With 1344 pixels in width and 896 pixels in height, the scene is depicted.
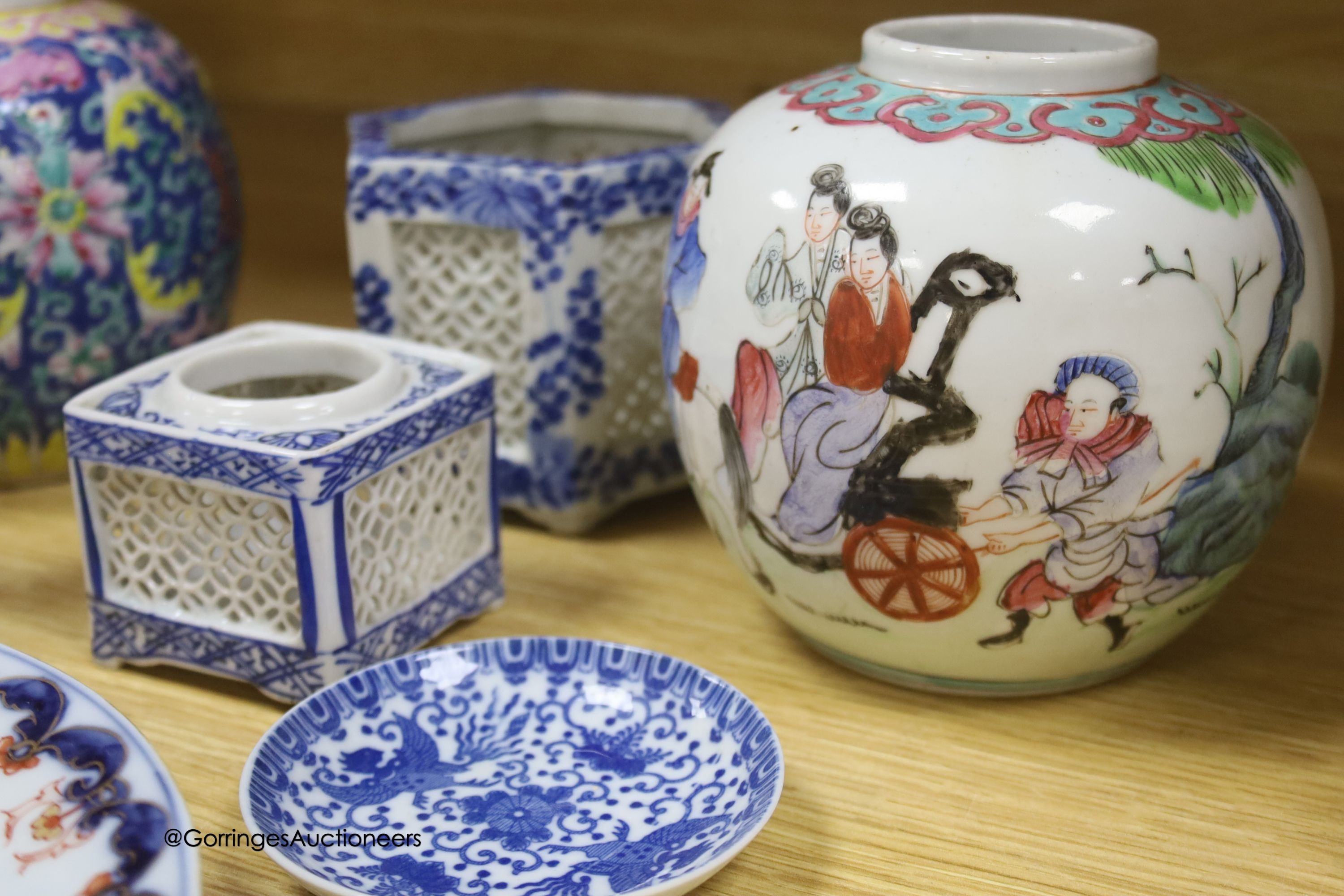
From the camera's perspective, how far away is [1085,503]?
0.60 m

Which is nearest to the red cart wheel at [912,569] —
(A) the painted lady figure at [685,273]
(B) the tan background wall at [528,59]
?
(A) the painted lady figure at [685,273]

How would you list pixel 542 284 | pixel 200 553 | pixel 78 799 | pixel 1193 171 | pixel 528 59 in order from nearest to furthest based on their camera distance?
1. pixel 78 799
2. pixel 1193 171
3. pixel 200 553
4. pixel 542 284
5. pixel 528 59

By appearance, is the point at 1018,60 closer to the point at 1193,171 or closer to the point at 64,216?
the point at 1193,171

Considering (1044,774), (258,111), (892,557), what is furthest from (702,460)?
(258,111)

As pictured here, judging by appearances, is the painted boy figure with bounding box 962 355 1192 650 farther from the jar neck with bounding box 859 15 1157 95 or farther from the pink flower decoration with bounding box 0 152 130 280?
the pink flower decoration with bounding box 0 152 130 280

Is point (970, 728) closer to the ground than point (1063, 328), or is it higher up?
closer to the ground

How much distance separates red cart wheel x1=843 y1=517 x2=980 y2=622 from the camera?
62 centimetres

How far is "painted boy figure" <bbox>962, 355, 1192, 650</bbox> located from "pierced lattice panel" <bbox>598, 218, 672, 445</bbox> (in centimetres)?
27

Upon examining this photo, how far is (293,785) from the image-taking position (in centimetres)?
62

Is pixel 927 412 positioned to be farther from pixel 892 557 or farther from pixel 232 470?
pixel 232 470

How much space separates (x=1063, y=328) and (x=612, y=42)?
2.07ft

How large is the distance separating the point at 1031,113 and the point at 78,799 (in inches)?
18.2

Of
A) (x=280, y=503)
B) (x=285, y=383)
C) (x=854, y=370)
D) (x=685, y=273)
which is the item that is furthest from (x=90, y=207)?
Answer: (x=854, y=370)

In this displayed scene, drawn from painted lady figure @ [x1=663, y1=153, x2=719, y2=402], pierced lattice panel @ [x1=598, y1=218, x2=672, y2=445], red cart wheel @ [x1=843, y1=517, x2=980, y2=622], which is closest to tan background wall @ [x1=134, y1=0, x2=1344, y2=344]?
pierced lattice panel @ [x1=598, y1=218, x2=672, y2=445]
